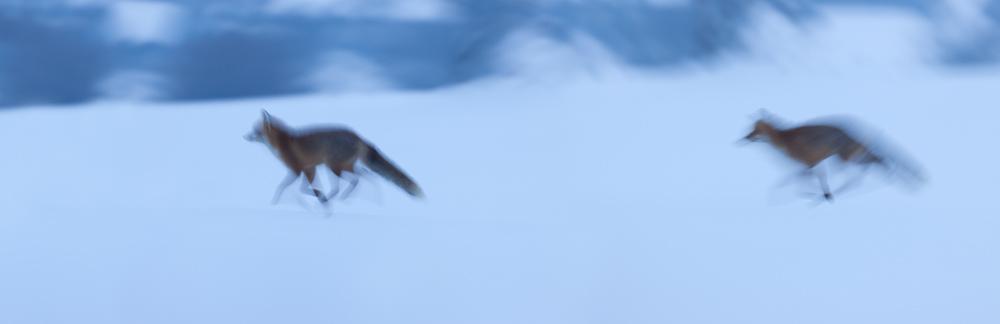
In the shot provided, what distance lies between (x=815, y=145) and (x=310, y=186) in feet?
2.81

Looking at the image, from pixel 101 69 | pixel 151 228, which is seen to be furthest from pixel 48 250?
pixel 101 69

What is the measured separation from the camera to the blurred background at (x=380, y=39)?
1651 millimetres

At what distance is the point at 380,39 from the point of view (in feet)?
5.54

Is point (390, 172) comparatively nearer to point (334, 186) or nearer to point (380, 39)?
point (334, 186)

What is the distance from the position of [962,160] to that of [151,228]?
5.01 feet

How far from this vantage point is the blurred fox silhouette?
3.76 feet

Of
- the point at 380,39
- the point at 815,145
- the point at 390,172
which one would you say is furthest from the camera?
the point at 380,39

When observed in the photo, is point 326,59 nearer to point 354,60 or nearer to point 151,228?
point 354,60

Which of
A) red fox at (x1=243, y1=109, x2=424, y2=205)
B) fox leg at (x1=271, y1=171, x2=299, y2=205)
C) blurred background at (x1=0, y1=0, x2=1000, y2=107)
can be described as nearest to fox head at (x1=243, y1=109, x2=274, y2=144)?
red fox at (x1=243, y1=109, x2=424, y2=205)

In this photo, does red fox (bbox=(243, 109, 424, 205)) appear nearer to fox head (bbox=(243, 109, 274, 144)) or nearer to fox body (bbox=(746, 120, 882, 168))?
fox head (bbox=(243, 109, 274, 144))

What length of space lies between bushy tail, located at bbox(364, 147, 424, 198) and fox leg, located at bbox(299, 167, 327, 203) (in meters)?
0.09

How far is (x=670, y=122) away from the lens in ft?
4.94

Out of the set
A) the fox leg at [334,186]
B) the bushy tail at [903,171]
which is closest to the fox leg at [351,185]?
the fox leg at [334,186]

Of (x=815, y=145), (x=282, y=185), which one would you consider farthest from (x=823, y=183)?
(x=282, y=185)
